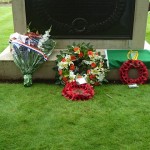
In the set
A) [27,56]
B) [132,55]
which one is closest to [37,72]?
[27,56]

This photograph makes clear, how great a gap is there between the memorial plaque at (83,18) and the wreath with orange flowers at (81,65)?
65 centimetres

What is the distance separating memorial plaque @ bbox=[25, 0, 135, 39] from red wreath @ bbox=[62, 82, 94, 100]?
1141mm

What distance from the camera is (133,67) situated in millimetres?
4297

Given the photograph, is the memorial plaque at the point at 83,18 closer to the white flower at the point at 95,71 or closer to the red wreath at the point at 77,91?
the white flower at the point at 95,71

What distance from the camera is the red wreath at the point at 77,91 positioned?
3.85 metres

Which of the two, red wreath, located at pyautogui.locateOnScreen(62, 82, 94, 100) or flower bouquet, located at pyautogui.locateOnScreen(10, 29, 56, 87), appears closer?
red wreath, located at pyautogui.locateOnScreen(62, 82, 94, 100)

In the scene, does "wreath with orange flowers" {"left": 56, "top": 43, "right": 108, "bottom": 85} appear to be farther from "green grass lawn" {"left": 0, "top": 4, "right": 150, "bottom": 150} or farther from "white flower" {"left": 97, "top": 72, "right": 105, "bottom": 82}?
"green grass lawn" {"left": 0, "top": 4, "right": 150, "bottom": 150}

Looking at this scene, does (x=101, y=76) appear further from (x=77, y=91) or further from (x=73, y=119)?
(x=73, y=119)

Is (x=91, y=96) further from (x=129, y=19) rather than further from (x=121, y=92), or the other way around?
(x=129, y=19)

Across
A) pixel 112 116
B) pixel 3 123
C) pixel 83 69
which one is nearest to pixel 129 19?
pixel 83 69

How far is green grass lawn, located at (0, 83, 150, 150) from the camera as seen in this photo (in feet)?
9.57

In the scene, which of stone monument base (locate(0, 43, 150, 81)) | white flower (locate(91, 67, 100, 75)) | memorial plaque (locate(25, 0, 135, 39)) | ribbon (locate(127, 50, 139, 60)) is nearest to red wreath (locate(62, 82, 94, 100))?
white flower (locate(91, 67, 100, 75))

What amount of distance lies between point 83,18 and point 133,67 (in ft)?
3.81

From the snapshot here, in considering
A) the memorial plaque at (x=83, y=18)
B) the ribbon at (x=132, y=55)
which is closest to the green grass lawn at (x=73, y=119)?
the ribbon at (x=132, y=55)
